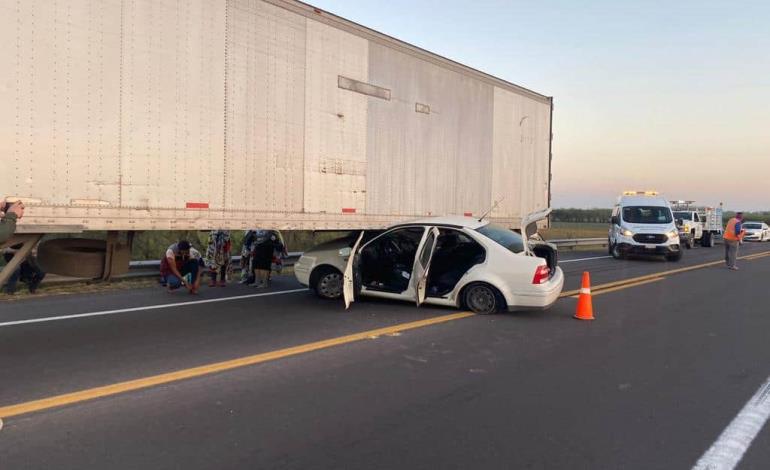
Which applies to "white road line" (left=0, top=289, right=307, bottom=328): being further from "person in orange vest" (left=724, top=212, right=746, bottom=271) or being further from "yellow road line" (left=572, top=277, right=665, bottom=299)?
"person in orange vest" (left=724, top=212, right=746, bottom=271)

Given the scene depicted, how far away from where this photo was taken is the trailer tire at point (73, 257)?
6094mm

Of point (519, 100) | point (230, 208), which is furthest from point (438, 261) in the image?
point (519, 100)

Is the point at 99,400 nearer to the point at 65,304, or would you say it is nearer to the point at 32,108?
the point at 32,108

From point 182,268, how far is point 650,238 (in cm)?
1561

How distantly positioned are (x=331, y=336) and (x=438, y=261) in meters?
2.77

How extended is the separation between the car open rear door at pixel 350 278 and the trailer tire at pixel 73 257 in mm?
3289

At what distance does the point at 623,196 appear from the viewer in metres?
22.0

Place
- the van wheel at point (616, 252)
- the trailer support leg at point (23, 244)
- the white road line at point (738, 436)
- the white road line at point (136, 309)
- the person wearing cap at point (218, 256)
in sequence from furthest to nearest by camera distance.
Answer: the van wheel at point (616, 252), the person wearing cap at point (218, 256), the white road line at point (136, 309), the trailer support leg at point (23, 244), the white road line at point (738, 436)

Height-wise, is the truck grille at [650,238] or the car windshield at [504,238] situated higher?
the car windshield at [504,238]

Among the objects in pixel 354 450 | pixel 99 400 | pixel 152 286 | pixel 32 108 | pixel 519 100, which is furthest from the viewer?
pixel 519 100

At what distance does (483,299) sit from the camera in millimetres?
8391

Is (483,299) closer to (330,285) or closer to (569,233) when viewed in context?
(330,285)

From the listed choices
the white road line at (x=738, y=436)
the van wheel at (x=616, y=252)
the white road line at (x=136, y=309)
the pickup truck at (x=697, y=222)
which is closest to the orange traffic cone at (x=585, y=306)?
the white road line at (x=738, y=436)

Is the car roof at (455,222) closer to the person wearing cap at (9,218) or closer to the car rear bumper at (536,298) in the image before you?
the car rear bumper at (536,298)
